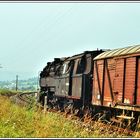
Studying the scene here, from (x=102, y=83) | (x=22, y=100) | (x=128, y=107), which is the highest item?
(x=102, y=83)

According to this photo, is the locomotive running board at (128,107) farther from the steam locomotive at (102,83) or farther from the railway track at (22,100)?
the railway track at (22,100)

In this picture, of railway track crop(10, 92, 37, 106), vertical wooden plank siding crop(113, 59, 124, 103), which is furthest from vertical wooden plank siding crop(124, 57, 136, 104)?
railway track crop(10, 92, 37, 106)

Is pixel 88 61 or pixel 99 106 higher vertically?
pixel 88 61

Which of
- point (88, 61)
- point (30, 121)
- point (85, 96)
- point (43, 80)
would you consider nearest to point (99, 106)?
point (85, 96)

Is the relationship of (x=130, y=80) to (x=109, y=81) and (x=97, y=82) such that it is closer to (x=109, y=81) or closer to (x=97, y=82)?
(x=109, y=81)

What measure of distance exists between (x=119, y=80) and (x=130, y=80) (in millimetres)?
1045

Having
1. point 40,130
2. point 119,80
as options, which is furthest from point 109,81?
point 40,130

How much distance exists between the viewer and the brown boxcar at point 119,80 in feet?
52.1

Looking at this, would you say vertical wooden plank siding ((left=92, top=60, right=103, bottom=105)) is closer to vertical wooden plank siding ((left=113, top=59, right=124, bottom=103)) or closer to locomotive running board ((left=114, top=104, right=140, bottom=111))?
vertical wooden plank siding ((left=113, top=59, right=124, bottom=103))

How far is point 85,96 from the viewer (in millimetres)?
22312

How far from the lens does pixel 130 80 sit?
53.4 ft

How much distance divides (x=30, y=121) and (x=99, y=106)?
7.26 meters

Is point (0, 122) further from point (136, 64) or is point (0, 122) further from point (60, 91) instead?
point (60, 91)

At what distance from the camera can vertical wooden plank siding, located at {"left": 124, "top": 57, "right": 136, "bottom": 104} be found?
630 inches
